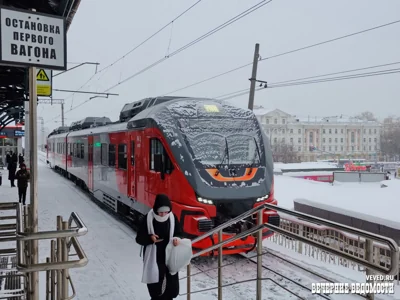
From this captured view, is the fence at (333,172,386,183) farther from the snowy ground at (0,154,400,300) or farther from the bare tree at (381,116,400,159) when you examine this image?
the bare tree at (381,116,400,159)

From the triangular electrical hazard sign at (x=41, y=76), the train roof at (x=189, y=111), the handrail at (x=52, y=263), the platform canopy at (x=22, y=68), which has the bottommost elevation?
the handrail at (x=52, y=263)

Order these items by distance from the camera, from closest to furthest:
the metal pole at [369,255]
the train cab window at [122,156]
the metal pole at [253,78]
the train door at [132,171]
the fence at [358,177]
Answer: the metal pole at [369,255] < the train door at [132,171] < the train cab window at [122,156] < the metal pole at [253,78] < the fence at [358,177]

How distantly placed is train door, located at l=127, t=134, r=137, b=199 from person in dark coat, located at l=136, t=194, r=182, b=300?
5710mm

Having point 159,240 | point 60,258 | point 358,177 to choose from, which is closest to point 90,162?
point 60,258

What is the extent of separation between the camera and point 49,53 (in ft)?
12.7

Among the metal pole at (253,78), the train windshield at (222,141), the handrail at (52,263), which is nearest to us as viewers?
the handrail at (52,263)

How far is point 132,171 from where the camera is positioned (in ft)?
33.7

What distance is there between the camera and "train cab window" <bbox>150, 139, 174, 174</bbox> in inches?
320

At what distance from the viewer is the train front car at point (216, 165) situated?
7562mm

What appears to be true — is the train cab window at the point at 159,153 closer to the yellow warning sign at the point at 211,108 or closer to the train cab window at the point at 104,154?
the yellow warning sign at the point at 211,108

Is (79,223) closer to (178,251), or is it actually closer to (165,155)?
(178,251)

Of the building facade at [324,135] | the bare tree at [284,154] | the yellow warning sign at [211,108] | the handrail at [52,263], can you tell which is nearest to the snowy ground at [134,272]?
the handrail at [52,263]

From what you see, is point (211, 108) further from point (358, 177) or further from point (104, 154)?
point (358, 177)

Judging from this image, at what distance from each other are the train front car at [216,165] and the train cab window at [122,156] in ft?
8.34
